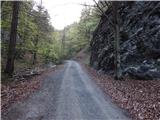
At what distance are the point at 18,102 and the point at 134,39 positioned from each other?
1257 centimetres

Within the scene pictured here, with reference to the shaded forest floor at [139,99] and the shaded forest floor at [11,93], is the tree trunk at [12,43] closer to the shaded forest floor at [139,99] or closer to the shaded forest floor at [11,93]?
the shaded forest floor at [11,93]

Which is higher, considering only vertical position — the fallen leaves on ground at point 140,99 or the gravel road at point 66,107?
the fallen leaves on ground at point 140,99

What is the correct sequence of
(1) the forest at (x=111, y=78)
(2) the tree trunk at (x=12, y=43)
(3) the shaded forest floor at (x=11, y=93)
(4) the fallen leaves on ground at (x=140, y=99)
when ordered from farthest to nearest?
(2) the tree trunk at (x=12, y=43), (3) the shaded forest floor at (x=11, y=93), (1) the forest at (x=111, y=78), (4) the fallen leaves on ground at (x=140, y=99)

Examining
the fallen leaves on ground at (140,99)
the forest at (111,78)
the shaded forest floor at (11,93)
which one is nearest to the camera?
the fallen leaves on ground at (140,99)

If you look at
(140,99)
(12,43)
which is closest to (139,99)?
(140,99)

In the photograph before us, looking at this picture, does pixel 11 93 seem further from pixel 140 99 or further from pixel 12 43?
pixel 140 99

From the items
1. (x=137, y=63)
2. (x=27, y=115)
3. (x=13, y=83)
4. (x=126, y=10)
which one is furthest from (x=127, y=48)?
(x=27, y=115)

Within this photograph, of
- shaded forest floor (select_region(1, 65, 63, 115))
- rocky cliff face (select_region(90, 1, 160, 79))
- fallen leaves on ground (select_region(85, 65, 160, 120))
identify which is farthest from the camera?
rocky cliff face (select_region(90, 1, 160, 79))

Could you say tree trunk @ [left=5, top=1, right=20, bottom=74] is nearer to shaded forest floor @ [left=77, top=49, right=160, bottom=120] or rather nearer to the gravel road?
the gravel road

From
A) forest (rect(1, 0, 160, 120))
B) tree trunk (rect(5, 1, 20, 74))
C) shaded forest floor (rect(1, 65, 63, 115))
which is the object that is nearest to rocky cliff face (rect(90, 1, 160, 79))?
forest (rect(1, 0, 160, 120))

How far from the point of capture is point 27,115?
951 centimetres

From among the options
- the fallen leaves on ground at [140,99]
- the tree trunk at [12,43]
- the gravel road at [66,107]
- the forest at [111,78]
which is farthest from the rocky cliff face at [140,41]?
the tree trunk at [12,43]

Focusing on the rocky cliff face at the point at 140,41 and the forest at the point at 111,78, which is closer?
the forest at the point at 111,78

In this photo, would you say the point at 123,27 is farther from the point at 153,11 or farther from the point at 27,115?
the point at 27,115
